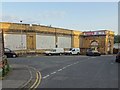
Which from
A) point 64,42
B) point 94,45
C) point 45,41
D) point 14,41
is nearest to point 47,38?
point 45,41

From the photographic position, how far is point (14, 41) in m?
56.3

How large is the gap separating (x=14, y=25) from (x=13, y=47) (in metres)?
4.41

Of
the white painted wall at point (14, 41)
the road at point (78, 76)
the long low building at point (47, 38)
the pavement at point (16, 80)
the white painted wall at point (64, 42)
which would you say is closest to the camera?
the pavement at point (16, 80)

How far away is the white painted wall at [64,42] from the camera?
237 ft

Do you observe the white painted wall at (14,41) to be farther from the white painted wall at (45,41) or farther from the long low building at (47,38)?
the white painted wall at (45,41)

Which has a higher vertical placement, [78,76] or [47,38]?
[47,38]

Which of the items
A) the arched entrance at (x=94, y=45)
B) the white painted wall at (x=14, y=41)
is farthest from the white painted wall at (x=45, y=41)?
the arched entrance at (x=94, y=45)

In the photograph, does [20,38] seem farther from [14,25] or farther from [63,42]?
[63,42]

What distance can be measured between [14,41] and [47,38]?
1222 cm

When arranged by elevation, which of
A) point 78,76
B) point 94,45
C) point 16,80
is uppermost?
point 94,45

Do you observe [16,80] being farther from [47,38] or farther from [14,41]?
[47,38]

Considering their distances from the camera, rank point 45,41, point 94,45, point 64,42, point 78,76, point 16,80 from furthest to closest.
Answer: point 94,45, point 64,42, point 45,41, point 78,76, point 16,80

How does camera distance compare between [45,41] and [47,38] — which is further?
[47,38]

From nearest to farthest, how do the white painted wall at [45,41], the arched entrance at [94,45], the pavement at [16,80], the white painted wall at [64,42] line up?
the pavement at [16,80] < the white painted wall at [45,41] < the white painted wall at [64,42] < the arched entrance at [94,45]
